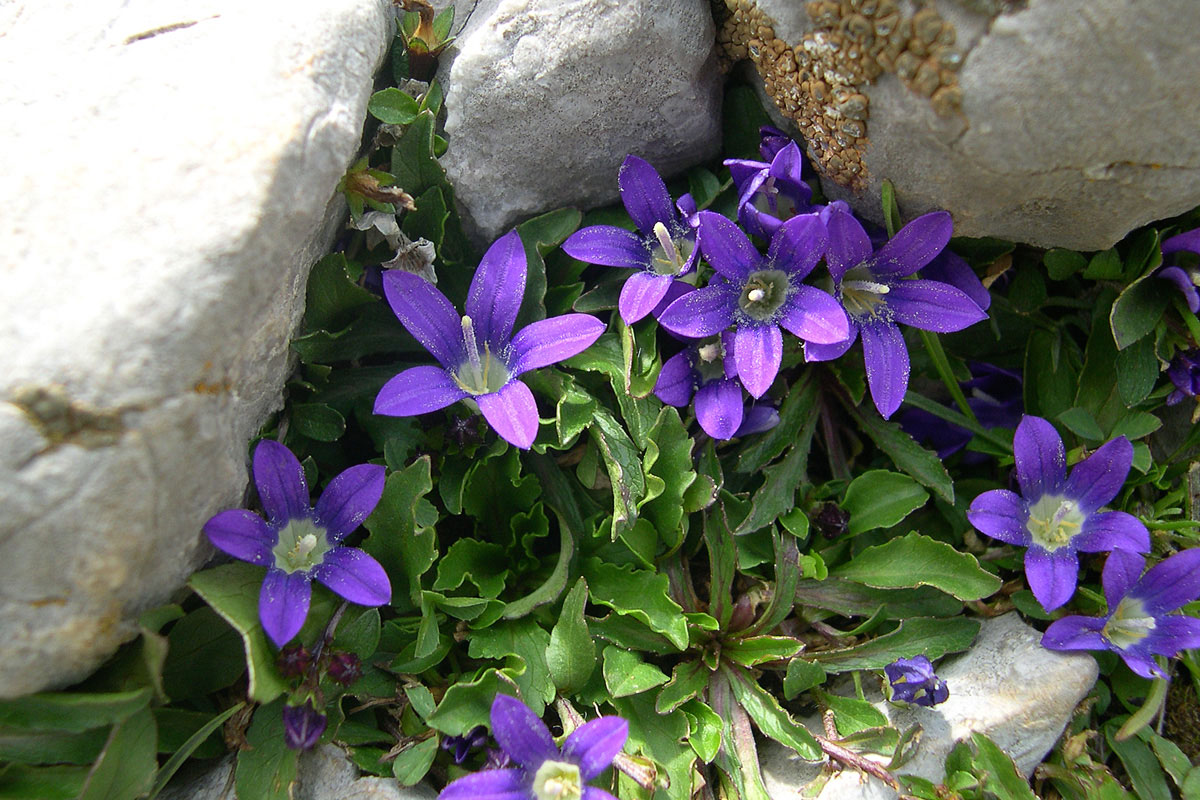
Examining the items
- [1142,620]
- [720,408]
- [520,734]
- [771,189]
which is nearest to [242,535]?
[520,734]

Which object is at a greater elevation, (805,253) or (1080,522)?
(805,253)

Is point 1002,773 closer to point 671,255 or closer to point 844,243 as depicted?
point 844,243

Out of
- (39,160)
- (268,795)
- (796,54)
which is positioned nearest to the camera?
(39,160)

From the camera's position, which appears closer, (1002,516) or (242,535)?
(242,535)

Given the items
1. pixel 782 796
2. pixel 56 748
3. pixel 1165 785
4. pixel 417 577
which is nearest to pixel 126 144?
pixel 417 577

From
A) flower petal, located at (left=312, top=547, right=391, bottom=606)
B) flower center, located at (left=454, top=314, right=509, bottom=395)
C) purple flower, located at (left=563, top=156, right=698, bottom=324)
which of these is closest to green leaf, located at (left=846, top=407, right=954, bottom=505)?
purple flower, located at (left=563, top=156, right=698, bottom=324)

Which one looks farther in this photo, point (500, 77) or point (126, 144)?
point (500, 77)

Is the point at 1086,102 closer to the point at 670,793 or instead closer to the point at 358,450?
the point at 670,793

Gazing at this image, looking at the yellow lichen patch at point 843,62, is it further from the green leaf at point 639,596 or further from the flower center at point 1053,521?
the green leaf at point 639,596
